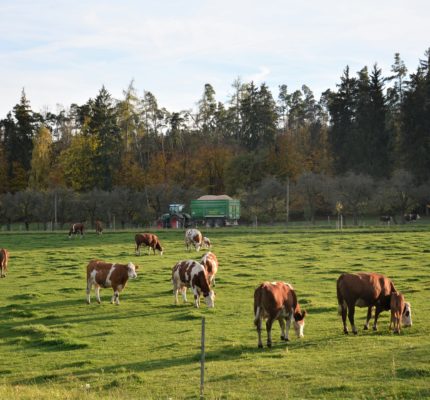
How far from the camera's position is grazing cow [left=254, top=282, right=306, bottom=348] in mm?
14961

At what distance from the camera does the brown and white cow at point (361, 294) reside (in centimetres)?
1623

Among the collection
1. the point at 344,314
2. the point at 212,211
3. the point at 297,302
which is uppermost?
the point at 212,211

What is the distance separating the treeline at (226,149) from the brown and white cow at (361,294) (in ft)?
197

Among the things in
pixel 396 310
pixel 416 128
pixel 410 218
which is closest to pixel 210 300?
pixel 396 310

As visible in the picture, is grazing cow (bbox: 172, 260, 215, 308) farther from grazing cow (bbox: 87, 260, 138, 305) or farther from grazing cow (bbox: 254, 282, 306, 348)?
grazing cow (bbox: 254, 282, 306, 348)

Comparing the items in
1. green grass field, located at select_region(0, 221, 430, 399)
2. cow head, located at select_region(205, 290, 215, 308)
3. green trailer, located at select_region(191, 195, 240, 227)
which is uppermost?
green trailer, located at select_region(191, 195, 240, 227)

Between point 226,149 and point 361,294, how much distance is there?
77403mm

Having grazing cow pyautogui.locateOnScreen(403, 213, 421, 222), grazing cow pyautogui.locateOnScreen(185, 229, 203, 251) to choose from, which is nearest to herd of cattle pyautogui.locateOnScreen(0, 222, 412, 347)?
grazing cow pyautogui.locateOnScreen(185, 229, 203, 251)

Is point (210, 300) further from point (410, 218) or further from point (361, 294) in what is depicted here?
point (410, 218)

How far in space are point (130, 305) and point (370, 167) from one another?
7139 cm

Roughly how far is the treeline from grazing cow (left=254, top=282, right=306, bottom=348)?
6103 centimetres

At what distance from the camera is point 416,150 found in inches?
3231

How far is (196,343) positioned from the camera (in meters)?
Result: 15.9

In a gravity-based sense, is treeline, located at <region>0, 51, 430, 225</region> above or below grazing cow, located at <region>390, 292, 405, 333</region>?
above
